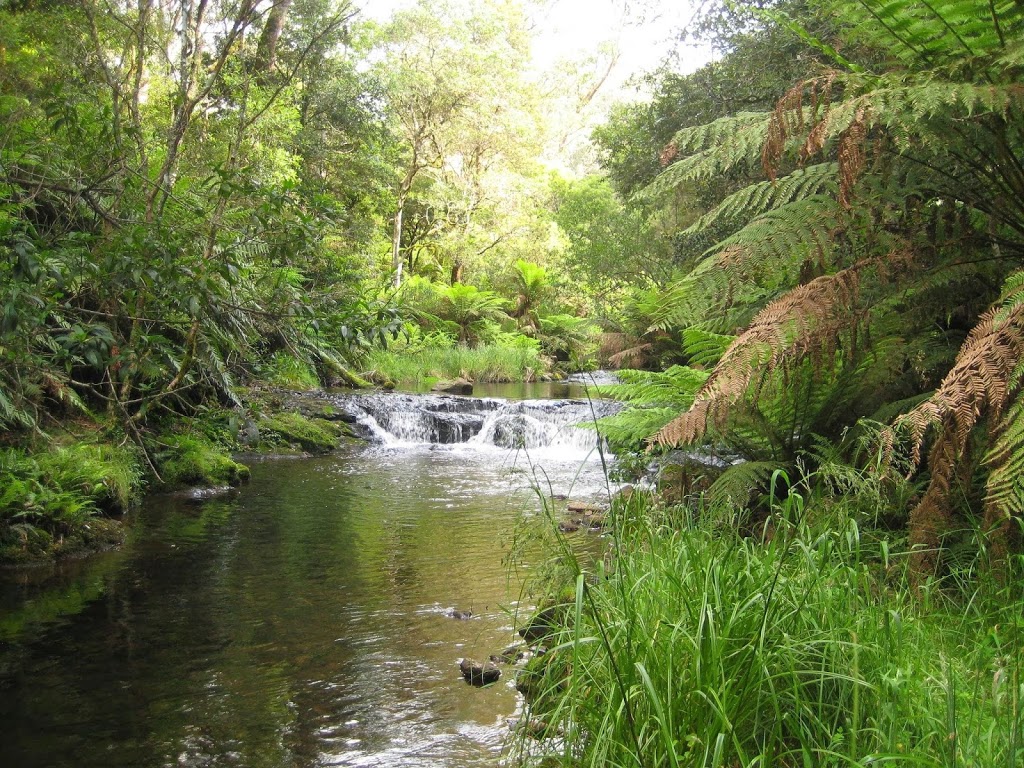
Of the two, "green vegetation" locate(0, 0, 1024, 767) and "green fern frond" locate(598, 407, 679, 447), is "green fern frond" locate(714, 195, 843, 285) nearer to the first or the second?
"green vegetation" locate(0, 0, 1024, 767)

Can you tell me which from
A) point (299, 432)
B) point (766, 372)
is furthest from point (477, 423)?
point (766, 372)

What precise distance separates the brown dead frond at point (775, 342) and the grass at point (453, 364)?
10.6 m

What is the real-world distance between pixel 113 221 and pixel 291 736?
2.28 metres

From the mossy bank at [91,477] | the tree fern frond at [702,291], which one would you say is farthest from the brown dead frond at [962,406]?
the mossy bank at [91,477]

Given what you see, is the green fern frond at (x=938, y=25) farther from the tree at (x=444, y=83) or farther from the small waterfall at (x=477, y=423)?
the tree at (x=444, y=83)

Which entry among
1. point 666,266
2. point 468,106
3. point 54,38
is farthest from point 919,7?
point 468,106

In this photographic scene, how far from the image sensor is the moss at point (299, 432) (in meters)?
8.71

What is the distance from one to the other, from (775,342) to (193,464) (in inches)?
201

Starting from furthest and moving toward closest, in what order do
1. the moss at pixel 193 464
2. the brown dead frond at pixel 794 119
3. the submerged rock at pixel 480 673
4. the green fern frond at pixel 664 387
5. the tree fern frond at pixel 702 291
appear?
1. the moss at pixel 193 464
2. the green fern frond at pixel 664 387
3. the tree fern frond at pixel 702 291
4. the submerged rock at pixel 480 673
5. the brown dead frond at pixel 794 119

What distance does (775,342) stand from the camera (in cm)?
273

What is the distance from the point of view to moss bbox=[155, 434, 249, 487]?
20.7ft

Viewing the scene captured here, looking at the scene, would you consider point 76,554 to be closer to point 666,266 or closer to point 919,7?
point 919,7

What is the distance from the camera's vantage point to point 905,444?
10.2 ft

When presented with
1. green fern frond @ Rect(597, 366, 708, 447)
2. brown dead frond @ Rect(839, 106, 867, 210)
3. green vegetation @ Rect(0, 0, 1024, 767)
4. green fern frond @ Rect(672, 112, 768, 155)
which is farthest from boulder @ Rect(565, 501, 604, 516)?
brown dead frond @ Rect(839, 106, 867, 210)
